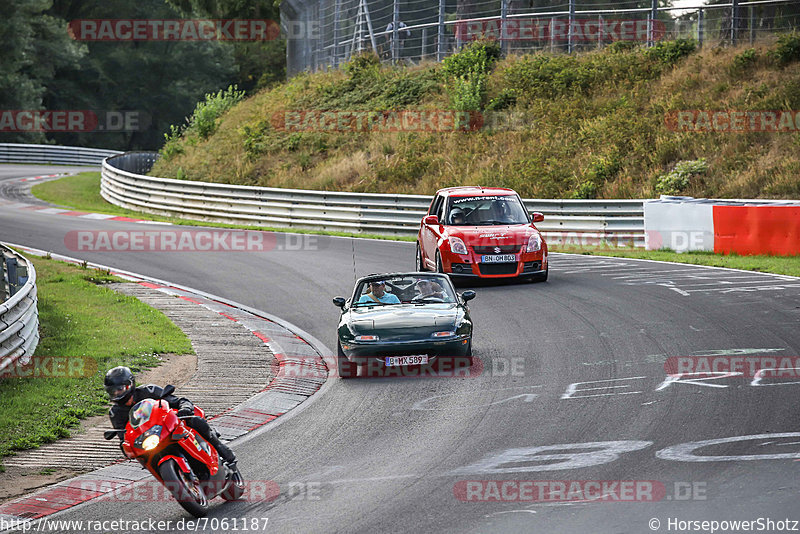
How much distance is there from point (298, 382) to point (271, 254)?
11.7 metres

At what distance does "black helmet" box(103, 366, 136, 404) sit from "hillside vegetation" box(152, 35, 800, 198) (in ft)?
71.2

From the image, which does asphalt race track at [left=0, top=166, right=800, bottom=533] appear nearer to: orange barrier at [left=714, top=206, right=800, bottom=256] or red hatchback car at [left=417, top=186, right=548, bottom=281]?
red hatchback car at [left=417, top=186, right=548, bottom=281]

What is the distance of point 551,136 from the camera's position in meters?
31.5

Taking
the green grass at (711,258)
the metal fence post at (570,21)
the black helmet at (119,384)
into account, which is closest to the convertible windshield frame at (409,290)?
the black helmet at (119,384)

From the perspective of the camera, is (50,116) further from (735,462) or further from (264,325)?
(735,462)

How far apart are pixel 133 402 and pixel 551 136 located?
25657mm

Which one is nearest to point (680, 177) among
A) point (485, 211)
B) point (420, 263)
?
point (485, 211)

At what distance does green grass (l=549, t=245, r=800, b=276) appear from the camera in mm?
18844

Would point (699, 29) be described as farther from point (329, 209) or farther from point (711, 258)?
point (711, 258)

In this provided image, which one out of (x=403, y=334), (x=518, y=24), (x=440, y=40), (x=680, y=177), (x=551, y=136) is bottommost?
(x=403, y=334)

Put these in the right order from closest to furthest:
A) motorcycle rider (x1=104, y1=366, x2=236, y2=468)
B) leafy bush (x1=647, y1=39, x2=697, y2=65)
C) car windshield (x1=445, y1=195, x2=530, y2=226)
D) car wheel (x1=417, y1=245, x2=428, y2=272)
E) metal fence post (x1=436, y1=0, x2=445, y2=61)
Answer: motorcycle rider (x1=104, y1=366, x2=236, y2=468)
car windshield (x1=445, y1=195, x2=530, y2=226)
car wheel (x1=417, y1=245, x2=428, y2=272)
leafy bush (x1=647, y1=39, x2=697, y2=65)
metal fence post (x1=436, y1=0, x2=445, y2=61)

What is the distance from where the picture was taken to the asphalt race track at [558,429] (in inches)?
278

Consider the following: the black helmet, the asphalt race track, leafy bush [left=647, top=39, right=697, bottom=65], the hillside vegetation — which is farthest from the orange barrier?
the black helmet

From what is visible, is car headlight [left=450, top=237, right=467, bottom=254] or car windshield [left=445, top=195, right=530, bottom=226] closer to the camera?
car headlight [left=450, top=237, right=467, bottom=254]
